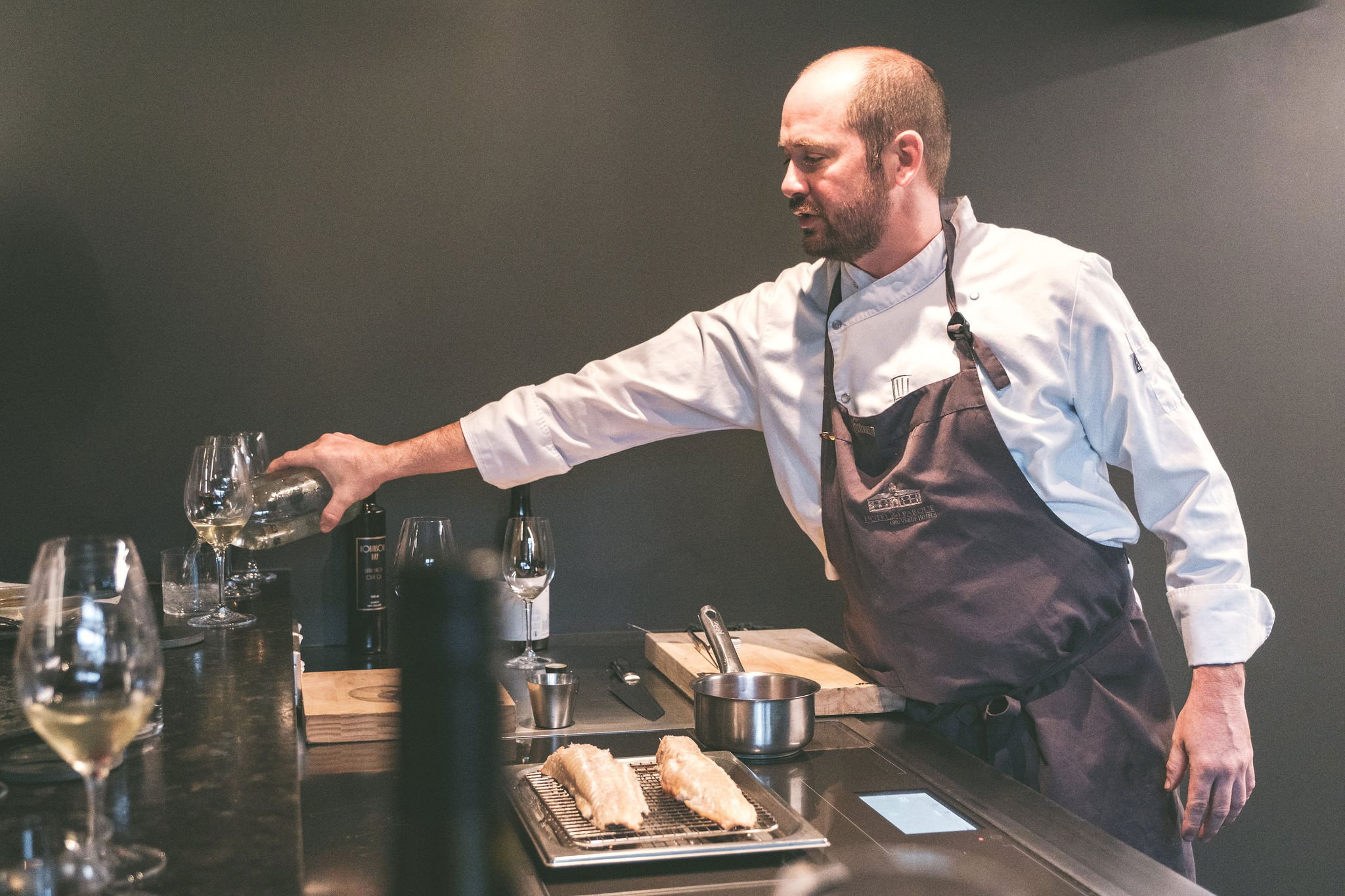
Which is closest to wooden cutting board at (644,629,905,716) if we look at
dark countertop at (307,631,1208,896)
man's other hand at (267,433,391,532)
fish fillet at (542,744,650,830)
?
dark countertop at (307,631,1208,896)

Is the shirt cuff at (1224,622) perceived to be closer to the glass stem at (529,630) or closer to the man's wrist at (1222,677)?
the man's wrist at (1222,677)

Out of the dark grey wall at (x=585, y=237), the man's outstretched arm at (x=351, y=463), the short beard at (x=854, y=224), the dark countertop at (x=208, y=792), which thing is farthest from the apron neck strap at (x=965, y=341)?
the dark countertop at (x=208, y=792)

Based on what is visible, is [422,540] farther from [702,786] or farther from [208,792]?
[208,792]

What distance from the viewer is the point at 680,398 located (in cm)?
184

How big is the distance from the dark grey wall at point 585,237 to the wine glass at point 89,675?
4.73 ft

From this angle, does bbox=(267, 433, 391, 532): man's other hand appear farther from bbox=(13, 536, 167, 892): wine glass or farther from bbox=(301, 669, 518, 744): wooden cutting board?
bbox=(13, 536, 167, 892): wine glass

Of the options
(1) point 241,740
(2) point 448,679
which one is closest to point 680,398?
(1) point 241,740

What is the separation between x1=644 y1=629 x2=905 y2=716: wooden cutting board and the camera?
151 centimetres

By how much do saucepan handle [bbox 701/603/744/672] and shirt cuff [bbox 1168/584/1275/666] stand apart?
582 mm

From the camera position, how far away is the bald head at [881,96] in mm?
1689

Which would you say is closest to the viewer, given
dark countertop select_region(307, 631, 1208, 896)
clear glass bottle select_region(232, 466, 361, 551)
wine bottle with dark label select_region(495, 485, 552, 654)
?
dark countertop select_region(307, 631, 1208, 896)

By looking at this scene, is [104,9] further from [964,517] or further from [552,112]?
[964,517]

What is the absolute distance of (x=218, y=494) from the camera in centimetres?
148

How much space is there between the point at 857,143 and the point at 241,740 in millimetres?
1202
